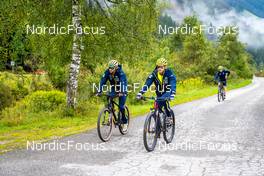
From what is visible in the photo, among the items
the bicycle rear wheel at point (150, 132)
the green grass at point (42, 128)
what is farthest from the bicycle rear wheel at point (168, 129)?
the green grass at point (42, 128)

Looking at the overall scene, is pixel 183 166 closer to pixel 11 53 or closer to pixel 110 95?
pixel 110 95

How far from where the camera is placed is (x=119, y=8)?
1831 centimetres

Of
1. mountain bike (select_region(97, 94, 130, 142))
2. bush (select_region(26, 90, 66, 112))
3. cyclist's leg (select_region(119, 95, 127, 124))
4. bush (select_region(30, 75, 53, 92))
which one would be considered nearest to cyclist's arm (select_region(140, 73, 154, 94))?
mountain bike (select_region(97, 94, 130, 142))

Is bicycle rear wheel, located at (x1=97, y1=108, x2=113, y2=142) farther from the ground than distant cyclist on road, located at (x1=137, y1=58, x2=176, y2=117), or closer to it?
closer to it

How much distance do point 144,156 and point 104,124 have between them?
2.43 metres

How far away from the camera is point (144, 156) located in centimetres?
953

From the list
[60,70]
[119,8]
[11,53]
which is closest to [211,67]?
[60,70]

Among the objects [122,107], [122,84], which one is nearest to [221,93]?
[122,107]

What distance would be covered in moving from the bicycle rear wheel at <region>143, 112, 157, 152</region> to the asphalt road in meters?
0.17

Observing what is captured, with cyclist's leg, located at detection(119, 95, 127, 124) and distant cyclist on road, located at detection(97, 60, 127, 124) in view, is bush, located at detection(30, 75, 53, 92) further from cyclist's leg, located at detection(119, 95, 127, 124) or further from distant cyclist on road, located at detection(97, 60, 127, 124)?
distant cyclist on road, located at detection(97, 60, 127, 124)

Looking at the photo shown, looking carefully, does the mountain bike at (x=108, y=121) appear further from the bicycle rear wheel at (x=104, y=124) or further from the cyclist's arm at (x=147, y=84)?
the cyclist's arm at (x=147, y=84)

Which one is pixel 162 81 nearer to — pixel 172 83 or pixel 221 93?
pixel 172 83

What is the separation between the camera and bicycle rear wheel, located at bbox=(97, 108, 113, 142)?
37.6 ft

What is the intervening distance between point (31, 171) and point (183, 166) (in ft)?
9.64
